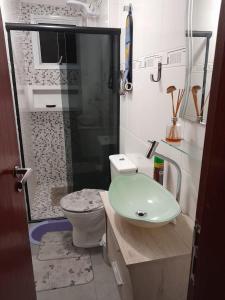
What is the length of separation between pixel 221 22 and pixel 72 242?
7.02ft

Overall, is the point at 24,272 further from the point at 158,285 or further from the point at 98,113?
the point at 98,113

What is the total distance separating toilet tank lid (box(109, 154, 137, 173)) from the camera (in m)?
1.86

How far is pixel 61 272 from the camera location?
185cm

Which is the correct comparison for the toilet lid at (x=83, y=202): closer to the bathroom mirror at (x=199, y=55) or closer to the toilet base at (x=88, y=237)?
the toilet base at (x=88, y=237)

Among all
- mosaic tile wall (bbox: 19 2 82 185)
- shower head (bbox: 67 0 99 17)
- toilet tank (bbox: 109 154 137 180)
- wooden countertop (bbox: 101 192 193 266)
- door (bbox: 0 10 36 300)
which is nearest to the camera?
door (bbox: 0 10 36 300)

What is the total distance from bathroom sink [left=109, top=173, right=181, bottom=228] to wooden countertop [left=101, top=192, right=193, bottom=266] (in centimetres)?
7

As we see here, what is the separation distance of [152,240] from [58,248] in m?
1.30

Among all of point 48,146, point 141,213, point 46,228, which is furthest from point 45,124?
point 141,213

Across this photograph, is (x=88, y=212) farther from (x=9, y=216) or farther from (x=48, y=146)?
(x=48, y=146)

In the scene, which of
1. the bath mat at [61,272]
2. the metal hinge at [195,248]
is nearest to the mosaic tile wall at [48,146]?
the bath mat at [61,272]

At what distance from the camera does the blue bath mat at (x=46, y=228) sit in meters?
2.29

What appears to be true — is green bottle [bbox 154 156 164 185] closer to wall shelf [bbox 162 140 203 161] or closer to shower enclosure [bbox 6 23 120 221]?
wall shelf [bbox 162 140 203 161]

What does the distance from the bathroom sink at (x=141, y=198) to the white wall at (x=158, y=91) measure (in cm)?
11

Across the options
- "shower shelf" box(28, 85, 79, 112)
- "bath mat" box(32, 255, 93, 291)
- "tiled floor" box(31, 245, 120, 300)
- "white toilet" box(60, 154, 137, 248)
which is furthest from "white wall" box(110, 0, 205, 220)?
"shower shelf" box(28, 85, 79, 112)
